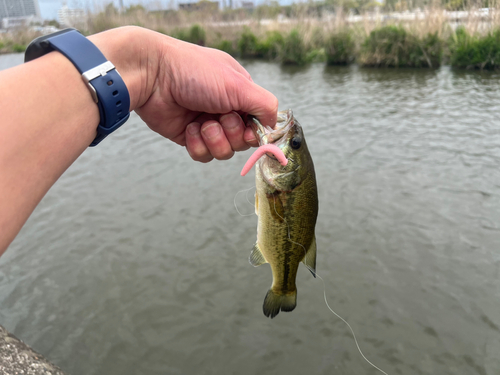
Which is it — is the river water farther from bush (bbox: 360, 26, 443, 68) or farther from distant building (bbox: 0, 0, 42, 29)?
distant building (bbox: 0, 0, 42, 29)

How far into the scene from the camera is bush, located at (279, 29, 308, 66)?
20.3m

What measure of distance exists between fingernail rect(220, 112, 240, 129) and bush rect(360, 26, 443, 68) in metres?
17.3

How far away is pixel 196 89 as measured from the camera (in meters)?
2.21

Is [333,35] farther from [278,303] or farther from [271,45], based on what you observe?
[278,303]

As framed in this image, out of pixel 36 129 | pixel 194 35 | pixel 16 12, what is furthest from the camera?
pixel 16 12

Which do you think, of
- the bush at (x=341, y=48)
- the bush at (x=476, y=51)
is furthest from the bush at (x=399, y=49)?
the bush at (x=341, y=48)

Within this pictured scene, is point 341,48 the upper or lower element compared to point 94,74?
lower

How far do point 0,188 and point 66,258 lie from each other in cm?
550

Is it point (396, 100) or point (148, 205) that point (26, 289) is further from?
point (396, 100)

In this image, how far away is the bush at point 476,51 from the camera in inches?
602

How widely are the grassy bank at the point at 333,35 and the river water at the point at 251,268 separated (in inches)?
316

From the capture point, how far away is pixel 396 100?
1284cm

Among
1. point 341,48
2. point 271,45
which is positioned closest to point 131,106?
point 341,48

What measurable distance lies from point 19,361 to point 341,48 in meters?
19.2
